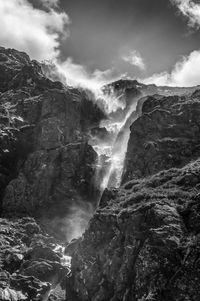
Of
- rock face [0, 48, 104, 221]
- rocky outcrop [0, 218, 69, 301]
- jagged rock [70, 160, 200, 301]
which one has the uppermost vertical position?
rock face [0, 48, 104, 221]

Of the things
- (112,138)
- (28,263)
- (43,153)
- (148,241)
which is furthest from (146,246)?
(112,138)

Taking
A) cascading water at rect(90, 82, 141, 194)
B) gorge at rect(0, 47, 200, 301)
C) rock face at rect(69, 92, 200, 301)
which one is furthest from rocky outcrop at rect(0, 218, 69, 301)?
cascading water at rect(90, 82, 141, 194)

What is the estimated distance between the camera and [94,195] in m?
128

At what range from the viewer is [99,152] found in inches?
5787

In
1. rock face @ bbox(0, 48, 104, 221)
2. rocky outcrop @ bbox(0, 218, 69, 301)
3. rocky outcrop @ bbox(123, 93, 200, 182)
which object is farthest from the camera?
rock face @ bbox(0, 48, 104, 221)

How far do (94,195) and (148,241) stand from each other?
62.4m

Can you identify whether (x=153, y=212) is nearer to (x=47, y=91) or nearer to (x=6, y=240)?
(x=6, y=240)

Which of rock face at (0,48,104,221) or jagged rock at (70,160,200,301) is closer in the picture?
jagged rock at (70,160,200,301)

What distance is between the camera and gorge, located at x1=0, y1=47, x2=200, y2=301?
65.6 metres

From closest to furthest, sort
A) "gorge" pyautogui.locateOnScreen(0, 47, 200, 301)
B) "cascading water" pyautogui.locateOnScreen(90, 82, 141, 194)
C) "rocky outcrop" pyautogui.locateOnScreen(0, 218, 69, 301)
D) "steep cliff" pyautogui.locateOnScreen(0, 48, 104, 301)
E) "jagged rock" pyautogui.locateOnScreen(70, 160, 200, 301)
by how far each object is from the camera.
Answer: "jagged rock" pyautogui.locateOnScreen(70, 160, 200, 301) → "gorge" pyautogui.locateOnScreen(0, 47, 200, 301) → "rocky outcrop" pyautogui.locateOnScreen(0, 218, 69, 301) → "steep cliff" pyautogui.locateOnScreen(0, 48, 104, 301) → "cascading water" pyautogui.locateOnScreen(90, 82, 141, 194)

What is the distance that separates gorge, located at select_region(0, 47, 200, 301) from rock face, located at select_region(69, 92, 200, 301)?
0.58ft

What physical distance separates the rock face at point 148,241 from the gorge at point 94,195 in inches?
6.9

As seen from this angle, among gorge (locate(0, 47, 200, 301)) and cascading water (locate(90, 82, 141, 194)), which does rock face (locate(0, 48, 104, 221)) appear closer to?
gorge (locate(0, 47, 200, 301))

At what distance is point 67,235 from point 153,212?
158 feet
